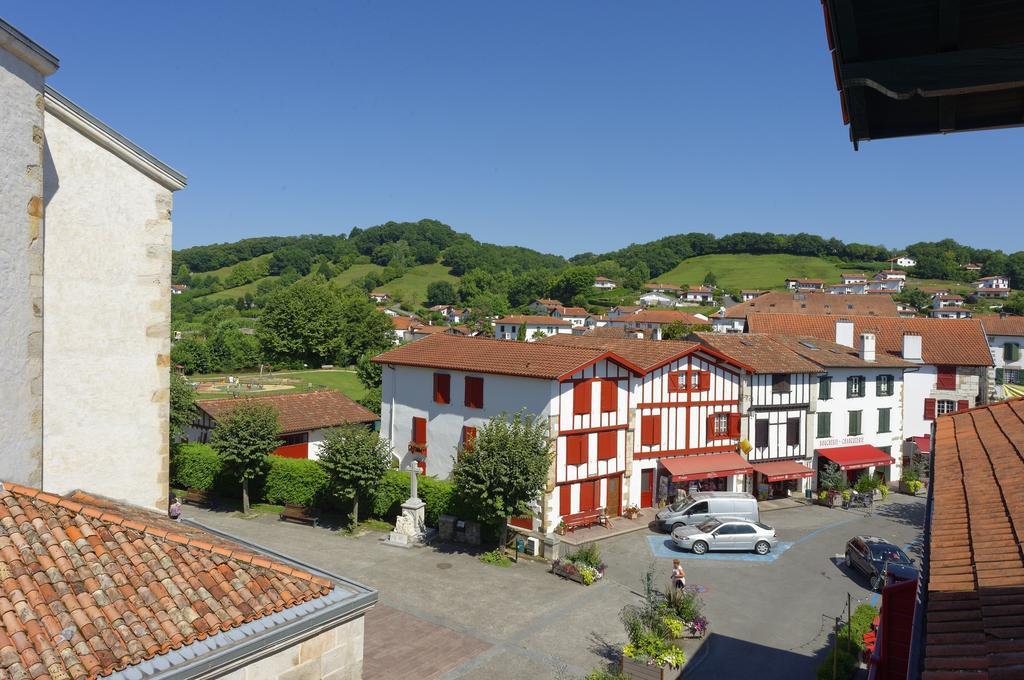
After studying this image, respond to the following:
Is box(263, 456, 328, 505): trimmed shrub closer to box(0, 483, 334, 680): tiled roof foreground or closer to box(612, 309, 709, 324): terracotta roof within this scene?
box(0, 483, 334, 680): tiled roof foreground

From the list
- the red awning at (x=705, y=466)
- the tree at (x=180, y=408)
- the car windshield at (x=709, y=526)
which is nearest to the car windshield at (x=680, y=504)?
the red awning at (x=705, y=466)

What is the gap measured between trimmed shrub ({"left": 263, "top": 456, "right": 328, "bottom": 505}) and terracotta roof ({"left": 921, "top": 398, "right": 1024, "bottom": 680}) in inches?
880

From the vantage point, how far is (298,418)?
3253cm

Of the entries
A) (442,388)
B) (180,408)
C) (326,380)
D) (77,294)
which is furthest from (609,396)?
(326,380)

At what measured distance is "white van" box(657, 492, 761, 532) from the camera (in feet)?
82.5

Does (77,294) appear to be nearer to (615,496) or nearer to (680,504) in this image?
(615,496)

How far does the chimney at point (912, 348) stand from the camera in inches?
1452

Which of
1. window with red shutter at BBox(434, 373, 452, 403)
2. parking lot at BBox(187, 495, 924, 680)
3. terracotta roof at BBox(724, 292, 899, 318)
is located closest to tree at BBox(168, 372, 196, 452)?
parking lot at BBox(187, 495, 924, 680)

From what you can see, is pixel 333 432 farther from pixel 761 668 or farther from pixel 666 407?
pixel 761 668

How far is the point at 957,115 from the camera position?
509 centimetres

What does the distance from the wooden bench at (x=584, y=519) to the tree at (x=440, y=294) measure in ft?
418

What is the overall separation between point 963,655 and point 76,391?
10.3 m

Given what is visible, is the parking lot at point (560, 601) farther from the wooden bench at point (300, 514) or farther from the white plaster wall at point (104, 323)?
the white plaster wall at point (104, 323)

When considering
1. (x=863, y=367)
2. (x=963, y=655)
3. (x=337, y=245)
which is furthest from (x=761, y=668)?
(x=337, y=245)
